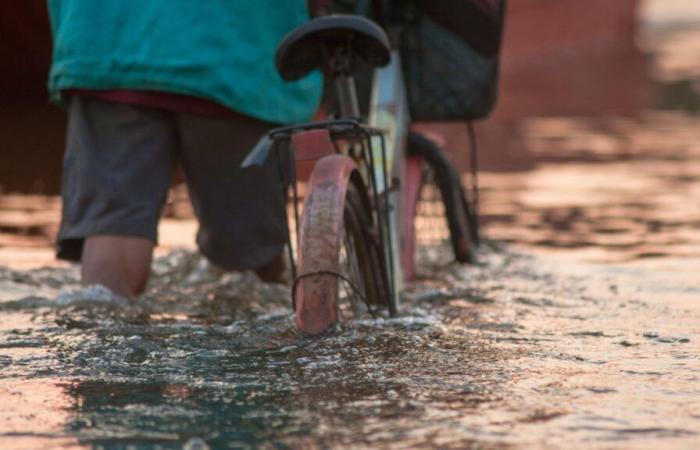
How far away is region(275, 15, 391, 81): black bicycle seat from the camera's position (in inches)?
171

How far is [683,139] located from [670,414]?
9.71m

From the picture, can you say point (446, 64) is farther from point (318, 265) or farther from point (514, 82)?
point (514, 82)

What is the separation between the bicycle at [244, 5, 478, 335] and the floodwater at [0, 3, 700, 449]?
5.4 inches

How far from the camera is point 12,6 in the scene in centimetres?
1440

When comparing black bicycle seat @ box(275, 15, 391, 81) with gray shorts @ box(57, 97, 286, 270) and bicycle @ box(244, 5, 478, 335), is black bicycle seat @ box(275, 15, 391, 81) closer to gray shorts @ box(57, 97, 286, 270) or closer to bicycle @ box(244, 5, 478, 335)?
bicycle @ box(244, 5, 478, 335)

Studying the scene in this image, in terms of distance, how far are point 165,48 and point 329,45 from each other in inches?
21.7

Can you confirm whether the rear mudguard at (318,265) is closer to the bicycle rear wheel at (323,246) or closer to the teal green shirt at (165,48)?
the bicycle rear wheel at (323,246)

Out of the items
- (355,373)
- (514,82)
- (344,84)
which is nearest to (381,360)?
(355,373)

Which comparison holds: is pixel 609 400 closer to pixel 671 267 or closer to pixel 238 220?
pixel 238 220

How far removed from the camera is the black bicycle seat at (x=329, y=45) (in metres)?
4.35

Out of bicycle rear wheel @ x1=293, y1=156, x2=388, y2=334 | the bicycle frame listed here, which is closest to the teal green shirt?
the bicycle frame

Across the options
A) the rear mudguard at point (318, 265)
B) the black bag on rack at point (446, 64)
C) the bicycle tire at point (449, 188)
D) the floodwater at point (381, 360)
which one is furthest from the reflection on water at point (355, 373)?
the black bag on rack at point (446, 64)

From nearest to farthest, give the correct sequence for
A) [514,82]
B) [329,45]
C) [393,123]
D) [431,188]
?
[329,45] < [393,123] < [431,188] < [514,82]

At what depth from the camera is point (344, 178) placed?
166 inches
